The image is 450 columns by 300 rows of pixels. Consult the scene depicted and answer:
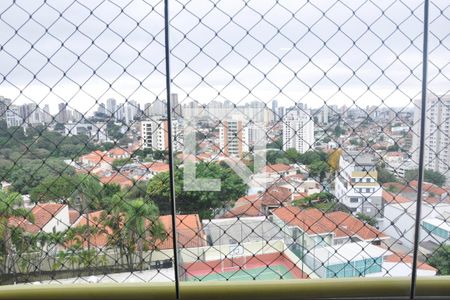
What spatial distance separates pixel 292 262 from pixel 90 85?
38.5 inches

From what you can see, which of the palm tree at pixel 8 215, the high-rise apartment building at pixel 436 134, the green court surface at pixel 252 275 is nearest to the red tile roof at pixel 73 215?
the palm tree at pixel 8 215

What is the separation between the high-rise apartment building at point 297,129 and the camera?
4.73 ft

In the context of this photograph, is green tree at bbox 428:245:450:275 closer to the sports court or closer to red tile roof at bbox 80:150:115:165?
the sports court

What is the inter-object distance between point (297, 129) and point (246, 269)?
548 millimetres

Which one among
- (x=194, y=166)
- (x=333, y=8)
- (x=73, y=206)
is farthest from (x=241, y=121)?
(x=73, y=206)

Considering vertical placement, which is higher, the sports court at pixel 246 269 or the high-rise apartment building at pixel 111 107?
the high-rise apartment building at pixel 111 107

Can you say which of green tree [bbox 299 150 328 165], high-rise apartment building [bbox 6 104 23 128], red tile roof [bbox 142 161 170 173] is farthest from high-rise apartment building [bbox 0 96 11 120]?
green tree [bbox 299 150 328 165]

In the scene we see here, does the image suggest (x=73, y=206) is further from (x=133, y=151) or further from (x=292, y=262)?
(x=292, y=262)

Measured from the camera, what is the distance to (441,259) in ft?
4.93

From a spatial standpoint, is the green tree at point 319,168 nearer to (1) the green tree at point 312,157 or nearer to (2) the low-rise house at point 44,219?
(1) the green tree at point 312,157

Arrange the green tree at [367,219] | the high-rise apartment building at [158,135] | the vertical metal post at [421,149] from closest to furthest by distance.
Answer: the vertical metal post at [421,149] → the high-rise apartment building at [158,135] → the green tree at [367,219]

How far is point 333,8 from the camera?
1443 mm

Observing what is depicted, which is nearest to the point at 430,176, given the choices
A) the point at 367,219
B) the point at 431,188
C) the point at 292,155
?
the point at 431,188

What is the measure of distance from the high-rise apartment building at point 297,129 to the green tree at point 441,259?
0.63 m
